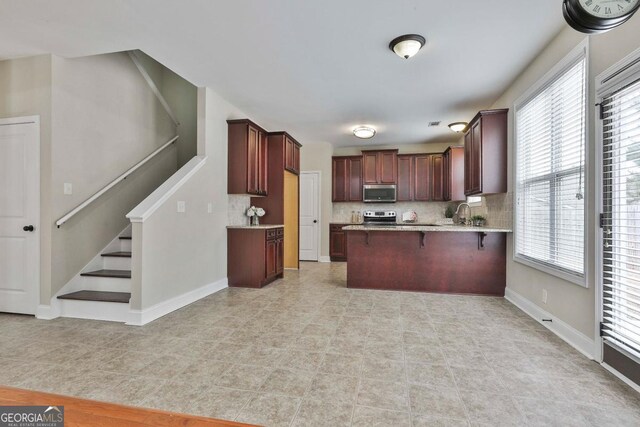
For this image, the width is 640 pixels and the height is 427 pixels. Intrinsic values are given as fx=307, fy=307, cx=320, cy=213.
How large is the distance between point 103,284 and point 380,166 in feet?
18.4

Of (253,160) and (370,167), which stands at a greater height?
(370,167)

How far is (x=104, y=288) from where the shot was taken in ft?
11.4

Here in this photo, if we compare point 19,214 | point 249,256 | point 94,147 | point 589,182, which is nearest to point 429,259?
point 589,182

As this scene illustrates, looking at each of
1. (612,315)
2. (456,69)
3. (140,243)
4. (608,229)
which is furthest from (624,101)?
(140,243)

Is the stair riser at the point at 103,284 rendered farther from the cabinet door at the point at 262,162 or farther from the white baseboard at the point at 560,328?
the white baseboard at the point at 560,328

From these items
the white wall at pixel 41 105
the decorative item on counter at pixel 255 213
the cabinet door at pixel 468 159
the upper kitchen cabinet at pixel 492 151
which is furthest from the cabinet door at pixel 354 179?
the white wall at pixel 41 105

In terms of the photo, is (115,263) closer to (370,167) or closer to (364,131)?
(364,131)

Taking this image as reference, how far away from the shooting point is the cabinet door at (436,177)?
695 centimetres

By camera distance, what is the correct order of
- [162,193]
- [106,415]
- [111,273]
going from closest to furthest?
[106,415], [162,193], [111,273]

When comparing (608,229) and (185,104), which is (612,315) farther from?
(185,104)

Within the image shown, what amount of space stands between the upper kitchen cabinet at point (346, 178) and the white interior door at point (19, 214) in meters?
5.33

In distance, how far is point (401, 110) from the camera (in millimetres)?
4977

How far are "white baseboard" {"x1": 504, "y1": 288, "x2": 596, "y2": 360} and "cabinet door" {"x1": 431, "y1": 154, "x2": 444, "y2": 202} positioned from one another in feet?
11.4

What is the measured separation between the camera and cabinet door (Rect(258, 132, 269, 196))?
499 centimetres
